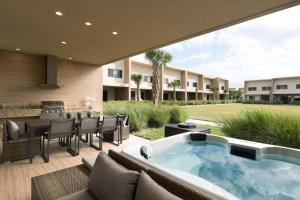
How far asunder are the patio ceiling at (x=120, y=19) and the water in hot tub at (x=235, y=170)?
2.82m

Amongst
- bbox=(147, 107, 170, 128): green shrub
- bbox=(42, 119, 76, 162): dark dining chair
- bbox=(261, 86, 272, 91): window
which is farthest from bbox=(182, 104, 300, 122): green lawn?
bbox=(261, 86, 272, 91): window

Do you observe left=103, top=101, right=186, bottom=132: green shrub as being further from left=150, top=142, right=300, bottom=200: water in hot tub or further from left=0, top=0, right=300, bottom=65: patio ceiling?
left=150, top=142, right=300, bottom=200: water in hot tub

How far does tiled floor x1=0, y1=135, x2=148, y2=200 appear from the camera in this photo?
2.62 metres

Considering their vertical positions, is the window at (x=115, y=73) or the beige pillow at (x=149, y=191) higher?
the window at (x=115, y=73)

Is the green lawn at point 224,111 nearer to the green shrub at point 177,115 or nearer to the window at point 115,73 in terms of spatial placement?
the green shrub at point 177,115

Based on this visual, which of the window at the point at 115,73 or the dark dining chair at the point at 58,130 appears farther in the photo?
the window at the point at 115,73

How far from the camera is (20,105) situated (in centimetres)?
754

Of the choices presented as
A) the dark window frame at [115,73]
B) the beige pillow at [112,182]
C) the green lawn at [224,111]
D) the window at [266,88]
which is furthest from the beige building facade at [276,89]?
the beige pillow at [112,182]

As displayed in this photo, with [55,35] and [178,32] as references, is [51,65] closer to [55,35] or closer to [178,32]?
[55,35]

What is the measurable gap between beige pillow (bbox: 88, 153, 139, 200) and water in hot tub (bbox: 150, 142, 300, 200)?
1.98 m

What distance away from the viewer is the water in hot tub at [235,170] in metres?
2.83

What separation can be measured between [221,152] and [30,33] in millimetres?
5908

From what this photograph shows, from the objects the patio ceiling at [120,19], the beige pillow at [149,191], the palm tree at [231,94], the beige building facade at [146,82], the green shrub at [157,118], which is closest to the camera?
the beige pillow at [149,191]

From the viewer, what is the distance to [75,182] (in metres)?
2.10
